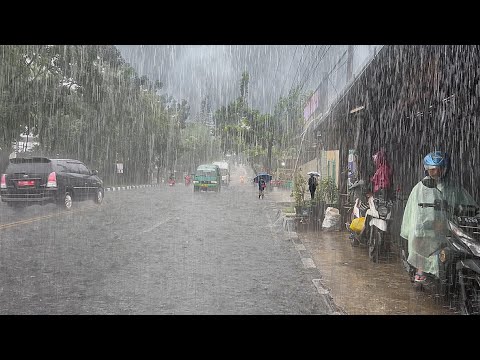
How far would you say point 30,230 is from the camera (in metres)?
11.8

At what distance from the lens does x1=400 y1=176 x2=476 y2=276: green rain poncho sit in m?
5.61

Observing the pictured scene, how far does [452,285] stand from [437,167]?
1354 millimetres

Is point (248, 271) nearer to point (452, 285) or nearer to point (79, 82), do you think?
point (452, 285)

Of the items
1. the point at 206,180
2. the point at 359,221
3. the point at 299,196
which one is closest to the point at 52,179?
the point at 299,196

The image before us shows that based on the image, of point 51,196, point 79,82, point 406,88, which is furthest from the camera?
point 79,82

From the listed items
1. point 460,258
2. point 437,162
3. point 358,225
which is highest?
point 437,162

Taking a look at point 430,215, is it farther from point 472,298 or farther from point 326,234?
point 326,234

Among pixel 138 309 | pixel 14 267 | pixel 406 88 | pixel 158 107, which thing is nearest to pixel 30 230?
pixel 14 267

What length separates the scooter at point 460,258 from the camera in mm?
4871

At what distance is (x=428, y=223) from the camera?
570 cm

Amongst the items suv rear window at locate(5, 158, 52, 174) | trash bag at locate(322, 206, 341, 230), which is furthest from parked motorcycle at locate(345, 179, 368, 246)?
suv rear window at locate(5, 158, 52, 174)

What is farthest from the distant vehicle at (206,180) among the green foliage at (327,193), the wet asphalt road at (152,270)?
the green foliage at (327,193)

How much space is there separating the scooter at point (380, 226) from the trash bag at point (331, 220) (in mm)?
3631

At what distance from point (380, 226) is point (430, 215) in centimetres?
227
